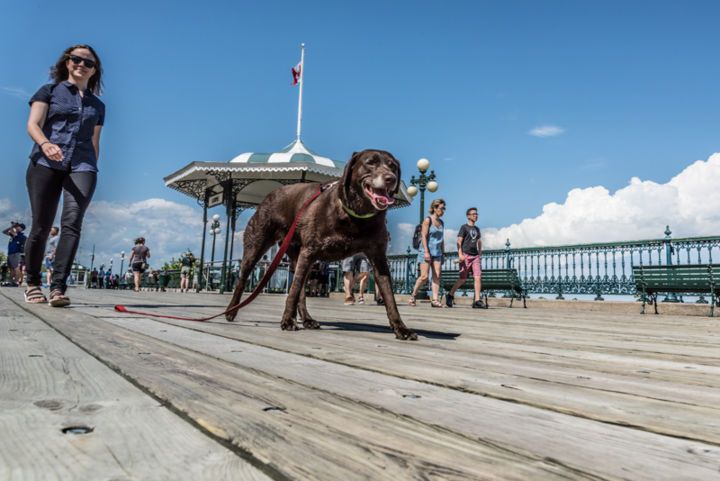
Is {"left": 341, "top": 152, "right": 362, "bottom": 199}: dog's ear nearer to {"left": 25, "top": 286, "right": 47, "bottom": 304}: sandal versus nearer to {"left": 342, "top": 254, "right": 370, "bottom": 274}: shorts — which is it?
{"left": 25, "top": 286, "right": 47, "bottom": 304}: sandal

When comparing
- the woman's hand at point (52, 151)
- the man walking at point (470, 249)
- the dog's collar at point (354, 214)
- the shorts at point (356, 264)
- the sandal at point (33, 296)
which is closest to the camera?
the dog's collar at point (354, 214)

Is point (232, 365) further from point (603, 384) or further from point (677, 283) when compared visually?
point (677, 283)

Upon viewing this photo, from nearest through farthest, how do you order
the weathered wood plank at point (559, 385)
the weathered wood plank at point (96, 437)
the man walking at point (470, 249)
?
the weathered wood plank at point (96, 437) < the weathered wood plank at point (559, 385) < the man walking at point (470, 249)

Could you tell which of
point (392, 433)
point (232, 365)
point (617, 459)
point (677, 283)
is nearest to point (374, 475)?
point (392, 433)

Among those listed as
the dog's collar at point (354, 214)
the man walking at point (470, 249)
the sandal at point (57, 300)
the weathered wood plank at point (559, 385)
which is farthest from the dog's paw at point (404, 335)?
the man walking at point (470, 249)

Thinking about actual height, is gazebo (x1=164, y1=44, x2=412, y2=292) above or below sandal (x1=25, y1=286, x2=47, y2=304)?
above

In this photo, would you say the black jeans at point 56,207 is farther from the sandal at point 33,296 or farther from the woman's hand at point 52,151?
the woman's hand at point 52,151

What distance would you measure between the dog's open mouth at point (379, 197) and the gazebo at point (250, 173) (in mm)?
11505

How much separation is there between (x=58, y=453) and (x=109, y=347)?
1.14 meters

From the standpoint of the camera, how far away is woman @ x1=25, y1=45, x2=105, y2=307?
4.16m

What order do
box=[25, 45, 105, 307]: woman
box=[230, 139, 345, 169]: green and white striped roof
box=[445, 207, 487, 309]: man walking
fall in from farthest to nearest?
box=[230, 139, 345, 169]: green and white striped roof, box=[445, 207, 487, 309]: man walking, box=[25, 45, 105, 307]: woman

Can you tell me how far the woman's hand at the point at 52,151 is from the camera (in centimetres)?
385

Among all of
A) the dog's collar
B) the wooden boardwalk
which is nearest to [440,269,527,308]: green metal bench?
the dog's collar

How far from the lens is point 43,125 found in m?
4.19
